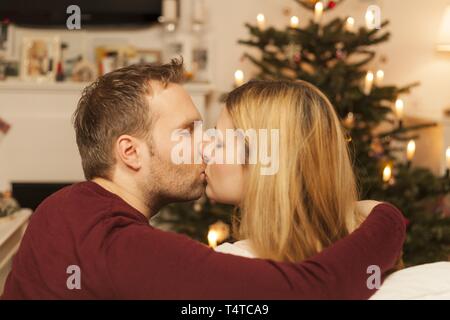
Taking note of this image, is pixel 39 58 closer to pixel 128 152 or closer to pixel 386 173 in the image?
pixel 386 173

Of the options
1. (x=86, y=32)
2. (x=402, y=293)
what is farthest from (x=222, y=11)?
(x=402, y=293)

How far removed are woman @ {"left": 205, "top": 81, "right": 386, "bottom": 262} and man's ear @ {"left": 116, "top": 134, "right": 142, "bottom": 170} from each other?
221 mm

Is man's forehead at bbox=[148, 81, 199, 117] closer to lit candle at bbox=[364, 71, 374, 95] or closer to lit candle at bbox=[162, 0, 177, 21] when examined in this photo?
lit candle at bbox=[364, 71, 374, 95]

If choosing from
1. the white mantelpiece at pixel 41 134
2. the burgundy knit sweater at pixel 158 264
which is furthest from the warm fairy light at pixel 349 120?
the burgundy knit sweater at pixel 158 264

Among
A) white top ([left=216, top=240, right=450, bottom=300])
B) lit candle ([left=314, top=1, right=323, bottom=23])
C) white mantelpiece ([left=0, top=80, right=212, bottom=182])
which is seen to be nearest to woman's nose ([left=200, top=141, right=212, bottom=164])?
white top ([left=216, top=240, right=450, bottom=300])

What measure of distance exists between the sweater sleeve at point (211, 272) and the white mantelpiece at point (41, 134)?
8.46 ft

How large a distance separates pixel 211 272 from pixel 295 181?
0.92 ft

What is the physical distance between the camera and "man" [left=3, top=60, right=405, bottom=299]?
0.85 metres

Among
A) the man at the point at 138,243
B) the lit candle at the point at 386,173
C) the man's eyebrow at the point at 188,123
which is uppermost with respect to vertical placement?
the man's eyebrow at the point at 188,123

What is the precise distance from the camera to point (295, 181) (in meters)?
1.05

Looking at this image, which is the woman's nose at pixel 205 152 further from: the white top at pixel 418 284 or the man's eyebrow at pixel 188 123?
the white top at pixel 418 284

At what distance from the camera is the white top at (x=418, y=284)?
0.87m

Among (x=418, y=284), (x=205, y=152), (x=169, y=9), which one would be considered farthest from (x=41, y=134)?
(x=418, y=284)

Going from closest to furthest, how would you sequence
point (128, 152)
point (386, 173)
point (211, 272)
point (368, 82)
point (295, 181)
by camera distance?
point (211, 272)
point (295, 181)
point (128, 152)
point (386, 173)
point (368, 82)
